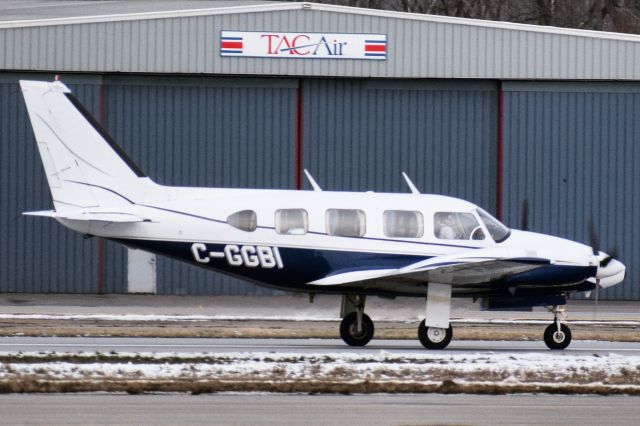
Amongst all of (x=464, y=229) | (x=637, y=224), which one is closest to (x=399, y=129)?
(x=637, y=224)

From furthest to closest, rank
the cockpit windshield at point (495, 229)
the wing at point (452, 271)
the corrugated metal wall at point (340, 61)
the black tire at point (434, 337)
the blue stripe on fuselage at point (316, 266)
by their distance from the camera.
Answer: the corrugated metal wall at point (340, 61)
the cockpit windshield at point (495, 229)
the blue stripe on fuselage at point (316, 266)
the black tire at point (434, 337)
the wing at point (452, 271)

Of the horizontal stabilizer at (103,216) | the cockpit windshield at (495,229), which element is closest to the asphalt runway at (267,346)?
the cockpit windshield at (495,229)

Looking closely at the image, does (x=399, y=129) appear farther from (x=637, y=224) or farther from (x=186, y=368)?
(x=186, y=368)

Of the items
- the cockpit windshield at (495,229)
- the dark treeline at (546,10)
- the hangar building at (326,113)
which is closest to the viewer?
the cockpit windshield at (495,229)

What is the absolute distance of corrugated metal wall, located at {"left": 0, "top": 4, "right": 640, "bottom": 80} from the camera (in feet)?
108

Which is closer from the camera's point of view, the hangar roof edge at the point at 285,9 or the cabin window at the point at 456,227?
the cabin window at the point at 456,227

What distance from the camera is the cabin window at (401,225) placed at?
2020 cm

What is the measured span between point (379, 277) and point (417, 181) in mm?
14267

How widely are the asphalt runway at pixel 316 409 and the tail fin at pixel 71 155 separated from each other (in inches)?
274

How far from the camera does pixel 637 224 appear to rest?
34.0 m

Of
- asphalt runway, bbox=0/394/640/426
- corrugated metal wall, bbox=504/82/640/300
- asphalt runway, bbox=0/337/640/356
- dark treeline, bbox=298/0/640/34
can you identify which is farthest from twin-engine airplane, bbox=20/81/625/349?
dark treeline, bbox=298/0/640/34

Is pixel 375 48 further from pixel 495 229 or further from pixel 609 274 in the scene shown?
pixel 609 274

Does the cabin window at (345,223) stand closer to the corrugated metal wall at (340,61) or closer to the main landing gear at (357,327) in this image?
the main landing gear at (357,327)

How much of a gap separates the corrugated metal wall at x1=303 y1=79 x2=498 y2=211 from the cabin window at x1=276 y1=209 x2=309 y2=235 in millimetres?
13794
